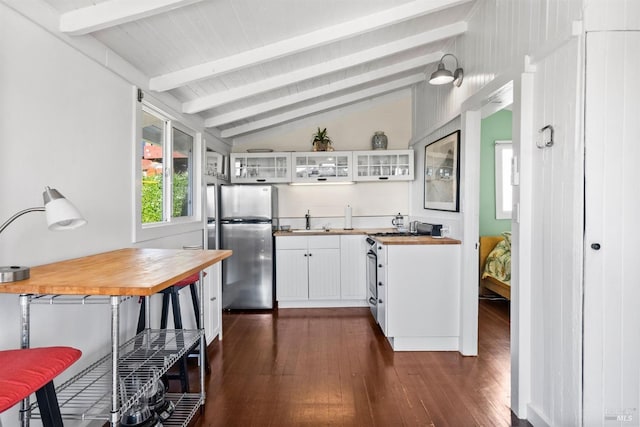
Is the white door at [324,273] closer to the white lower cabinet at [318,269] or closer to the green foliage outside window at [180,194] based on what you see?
the white lower cabinet at [318,269]

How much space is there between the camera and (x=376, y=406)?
2256 mm

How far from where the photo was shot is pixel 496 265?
14.8ft

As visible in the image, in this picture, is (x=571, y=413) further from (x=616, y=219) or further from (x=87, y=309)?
(x=87, y=309)

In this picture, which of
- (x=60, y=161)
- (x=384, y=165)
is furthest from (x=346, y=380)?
(x=384, y=165)

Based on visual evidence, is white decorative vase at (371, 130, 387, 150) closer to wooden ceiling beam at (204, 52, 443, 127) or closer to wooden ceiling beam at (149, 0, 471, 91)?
wooden ceiling beam at (204, 52, 443, 127)

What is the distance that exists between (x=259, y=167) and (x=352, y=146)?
4.39ft

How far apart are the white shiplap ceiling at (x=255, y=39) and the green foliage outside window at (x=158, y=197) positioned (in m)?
0.69

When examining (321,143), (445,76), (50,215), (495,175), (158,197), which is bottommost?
(50,215)

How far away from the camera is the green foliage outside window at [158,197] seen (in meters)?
2.84

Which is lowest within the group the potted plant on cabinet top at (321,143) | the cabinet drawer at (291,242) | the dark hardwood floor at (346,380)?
the dark hardwood floor at (346,380)

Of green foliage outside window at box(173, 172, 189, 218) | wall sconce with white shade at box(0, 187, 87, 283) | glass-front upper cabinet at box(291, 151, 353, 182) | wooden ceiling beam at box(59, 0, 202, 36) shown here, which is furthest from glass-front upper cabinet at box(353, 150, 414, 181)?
wall sconce with white shade at box(0, 187, 87, 283)

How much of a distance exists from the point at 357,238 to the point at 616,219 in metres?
2.96

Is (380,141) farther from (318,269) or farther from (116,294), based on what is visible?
(116,294)

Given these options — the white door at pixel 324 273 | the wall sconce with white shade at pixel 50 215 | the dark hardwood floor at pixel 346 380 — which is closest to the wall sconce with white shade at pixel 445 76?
the white door at pixel 324 273
